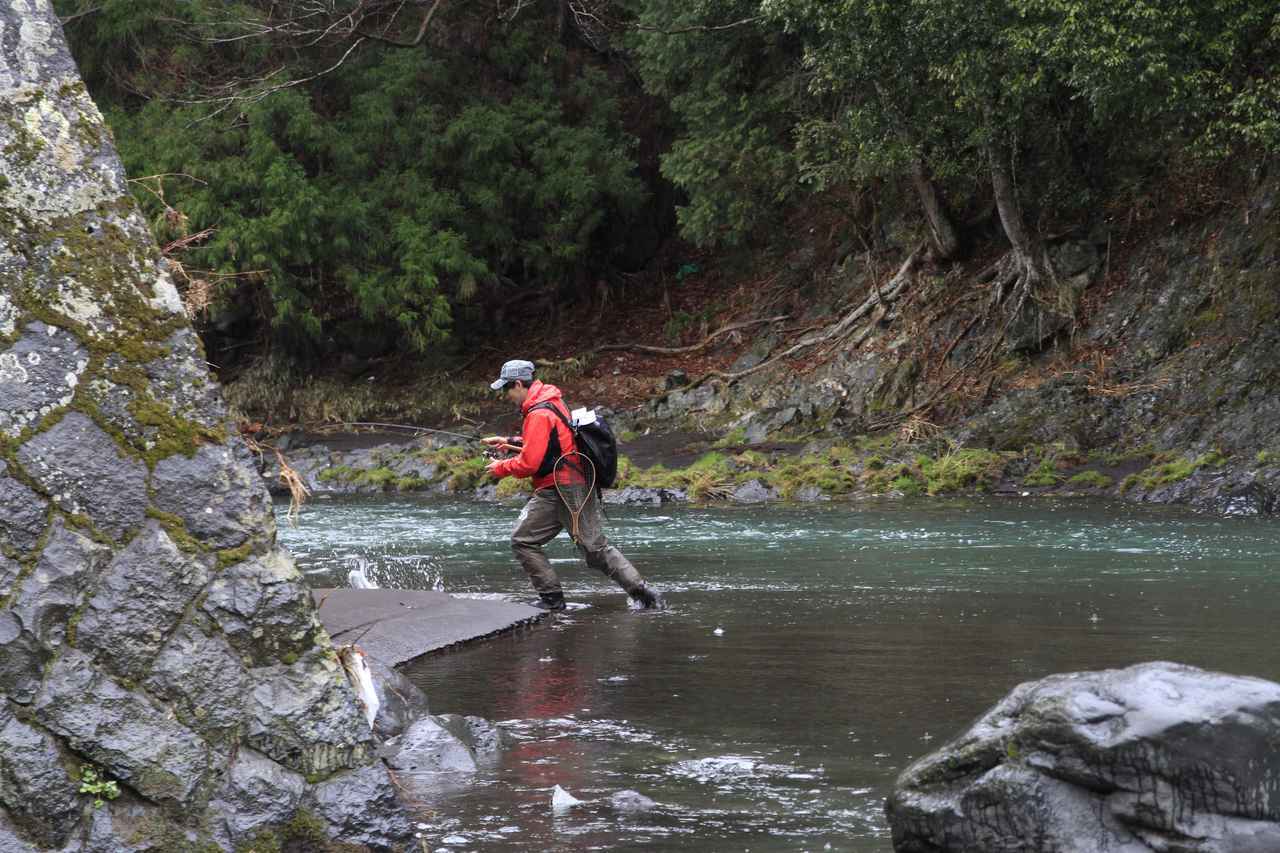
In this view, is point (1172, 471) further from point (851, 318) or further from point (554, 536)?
point (554, 536)

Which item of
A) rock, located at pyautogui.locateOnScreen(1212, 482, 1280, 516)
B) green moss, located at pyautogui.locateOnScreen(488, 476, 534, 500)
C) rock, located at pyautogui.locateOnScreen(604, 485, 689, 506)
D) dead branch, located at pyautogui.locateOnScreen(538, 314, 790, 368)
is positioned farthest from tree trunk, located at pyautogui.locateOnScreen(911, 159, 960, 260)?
rock, located at pyautogui.locateOnScreen(1212, 482, 1280, 516)

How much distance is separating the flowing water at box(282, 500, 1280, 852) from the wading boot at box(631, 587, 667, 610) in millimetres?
238

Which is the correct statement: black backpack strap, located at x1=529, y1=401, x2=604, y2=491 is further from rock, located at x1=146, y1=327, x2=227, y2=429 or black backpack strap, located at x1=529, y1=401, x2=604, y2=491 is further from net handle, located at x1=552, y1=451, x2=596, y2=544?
rock, located at x1=146, y1=327, x2=227, y2=429

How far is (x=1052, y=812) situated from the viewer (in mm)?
4434

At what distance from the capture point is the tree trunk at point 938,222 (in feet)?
79.4

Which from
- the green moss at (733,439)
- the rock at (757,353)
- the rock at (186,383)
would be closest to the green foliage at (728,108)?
the rock at (757,353)

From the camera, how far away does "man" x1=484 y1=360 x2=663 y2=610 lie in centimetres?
1020

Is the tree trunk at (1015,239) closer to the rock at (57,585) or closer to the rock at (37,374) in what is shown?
the rock at (37,374)

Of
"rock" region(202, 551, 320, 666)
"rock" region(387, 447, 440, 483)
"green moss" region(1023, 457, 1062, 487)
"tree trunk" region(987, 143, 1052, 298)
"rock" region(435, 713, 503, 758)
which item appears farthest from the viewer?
"rock" region(387, 447, 440, 483)

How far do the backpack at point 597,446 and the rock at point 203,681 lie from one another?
20.5 feet

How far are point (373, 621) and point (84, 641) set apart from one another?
213 inches

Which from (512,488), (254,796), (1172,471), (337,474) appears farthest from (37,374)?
(337,474)

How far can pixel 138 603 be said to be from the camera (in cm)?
402

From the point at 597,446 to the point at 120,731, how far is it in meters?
6.54
